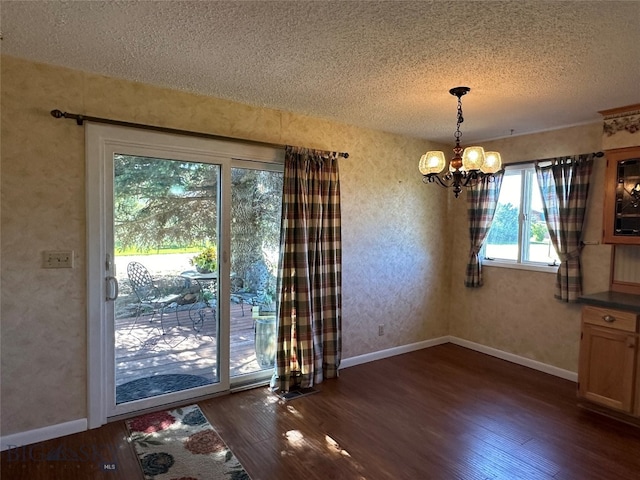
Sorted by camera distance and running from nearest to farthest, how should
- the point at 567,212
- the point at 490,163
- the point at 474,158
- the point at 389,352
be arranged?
the point at 474,158 → the point at 490,163 → the point at 567,212 → the point at 389,352

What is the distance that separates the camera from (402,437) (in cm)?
274

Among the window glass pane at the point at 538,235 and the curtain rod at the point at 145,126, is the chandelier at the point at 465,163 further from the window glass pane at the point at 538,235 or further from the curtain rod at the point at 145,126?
the window glass pane at the point at 538,235

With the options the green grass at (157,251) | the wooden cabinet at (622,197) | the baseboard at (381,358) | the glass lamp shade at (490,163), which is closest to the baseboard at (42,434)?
the baseboard at (381,358)

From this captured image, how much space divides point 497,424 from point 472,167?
1.99 metres

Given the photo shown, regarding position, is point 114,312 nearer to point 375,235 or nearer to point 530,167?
point 375,235

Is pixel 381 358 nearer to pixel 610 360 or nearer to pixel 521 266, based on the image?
pixel 521 266

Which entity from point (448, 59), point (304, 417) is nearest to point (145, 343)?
point (304, 417)

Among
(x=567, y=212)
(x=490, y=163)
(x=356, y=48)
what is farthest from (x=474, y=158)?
(x=567, y=212)

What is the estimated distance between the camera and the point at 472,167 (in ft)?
8.34

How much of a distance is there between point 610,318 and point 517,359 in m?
1.42

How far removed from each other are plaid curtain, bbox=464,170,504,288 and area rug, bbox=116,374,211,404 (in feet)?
10.6

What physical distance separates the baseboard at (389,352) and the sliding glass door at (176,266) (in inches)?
36.5

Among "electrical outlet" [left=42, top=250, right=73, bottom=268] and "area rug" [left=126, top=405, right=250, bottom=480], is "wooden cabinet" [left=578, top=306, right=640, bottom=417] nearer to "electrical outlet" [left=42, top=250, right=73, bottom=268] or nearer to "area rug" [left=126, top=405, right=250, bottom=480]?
"area rug" [left=126, top=405, right=250, bottom=480]

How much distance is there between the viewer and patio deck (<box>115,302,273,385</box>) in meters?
2.98
